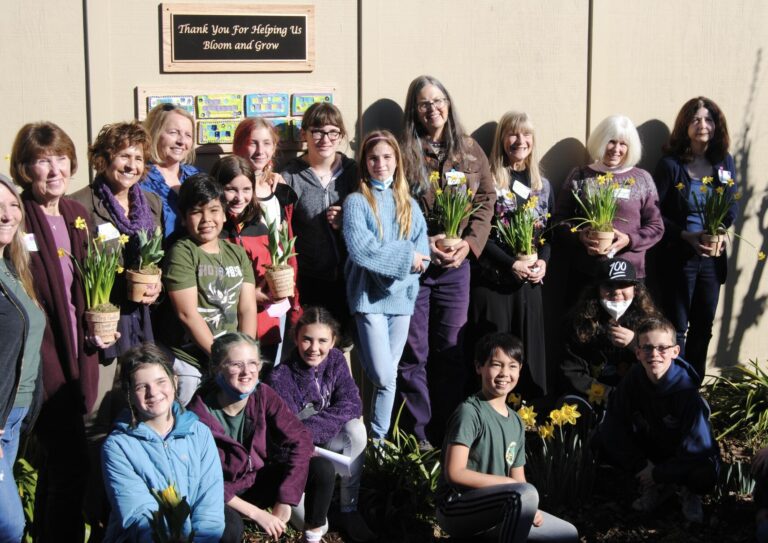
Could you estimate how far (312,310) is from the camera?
17.6ft

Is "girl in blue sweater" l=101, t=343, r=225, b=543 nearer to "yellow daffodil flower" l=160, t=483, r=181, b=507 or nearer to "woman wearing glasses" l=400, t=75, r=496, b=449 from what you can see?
"yellow daffodil flower" l=160, t=483, r=181, b=507

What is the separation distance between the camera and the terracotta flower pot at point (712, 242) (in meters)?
6.79

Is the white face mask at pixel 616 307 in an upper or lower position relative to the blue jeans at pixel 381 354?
upper

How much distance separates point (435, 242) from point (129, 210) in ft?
5.94

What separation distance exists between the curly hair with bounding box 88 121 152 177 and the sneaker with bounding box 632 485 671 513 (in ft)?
10.2

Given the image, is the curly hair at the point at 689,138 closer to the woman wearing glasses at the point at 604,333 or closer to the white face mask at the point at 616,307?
the woman wearing glasses at the point at 604,333

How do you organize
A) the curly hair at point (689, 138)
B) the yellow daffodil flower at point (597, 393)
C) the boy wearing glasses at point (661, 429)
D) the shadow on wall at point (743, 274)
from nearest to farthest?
the boy wearing glasses at point (661, 429) → the yellow daffodil flower at point (597, 393) → the curly hair at point (689, 138) → the shadow on wall at point (743, 274)

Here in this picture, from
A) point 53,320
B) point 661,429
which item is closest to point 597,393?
point 661,429

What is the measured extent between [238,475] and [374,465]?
→ 109cm

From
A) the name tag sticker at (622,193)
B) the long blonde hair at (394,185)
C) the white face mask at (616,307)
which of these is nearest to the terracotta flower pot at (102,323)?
the long blonde hair at (394,185)

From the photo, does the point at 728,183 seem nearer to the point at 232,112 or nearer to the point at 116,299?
the point at 232,112

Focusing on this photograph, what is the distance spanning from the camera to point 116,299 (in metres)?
5.18

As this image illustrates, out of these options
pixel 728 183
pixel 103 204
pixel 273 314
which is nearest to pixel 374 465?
pixel 273 314

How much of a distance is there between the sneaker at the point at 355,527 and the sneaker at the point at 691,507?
1615 mm
